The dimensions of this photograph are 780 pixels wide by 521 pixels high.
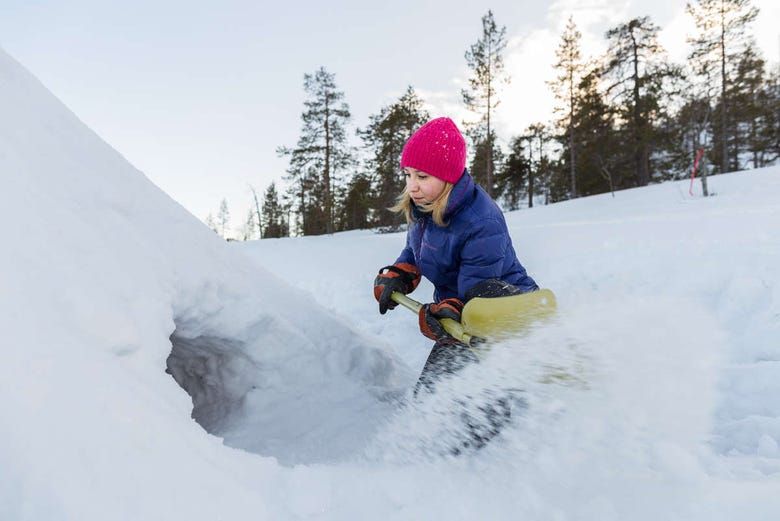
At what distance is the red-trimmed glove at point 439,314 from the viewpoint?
2082mm

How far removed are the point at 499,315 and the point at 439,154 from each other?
0.90 m

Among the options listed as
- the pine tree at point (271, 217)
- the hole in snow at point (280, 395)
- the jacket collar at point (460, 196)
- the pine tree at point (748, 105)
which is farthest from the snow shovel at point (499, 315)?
the pine tree at point (271, 217)

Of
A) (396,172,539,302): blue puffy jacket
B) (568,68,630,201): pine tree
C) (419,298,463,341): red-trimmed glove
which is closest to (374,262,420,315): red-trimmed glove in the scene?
(396,172,539,302): blue puffy jacket

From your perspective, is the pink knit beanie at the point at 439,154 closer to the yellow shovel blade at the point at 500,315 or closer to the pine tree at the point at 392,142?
the yellow shovel blade at the point at 500,315

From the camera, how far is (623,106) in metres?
21.8

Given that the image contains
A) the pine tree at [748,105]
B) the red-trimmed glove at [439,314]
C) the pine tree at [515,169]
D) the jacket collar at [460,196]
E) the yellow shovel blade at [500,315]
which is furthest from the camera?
the pine tree at [515,169]

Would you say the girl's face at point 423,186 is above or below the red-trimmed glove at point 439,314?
above

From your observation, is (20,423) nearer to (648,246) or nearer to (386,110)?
(648,246)

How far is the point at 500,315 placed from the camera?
1.92 metres

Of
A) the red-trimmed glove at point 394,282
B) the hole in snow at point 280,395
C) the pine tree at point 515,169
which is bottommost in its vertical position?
the hole in snow at point 280,395

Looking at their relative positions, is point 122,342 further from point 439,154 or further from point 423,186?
point 439,154

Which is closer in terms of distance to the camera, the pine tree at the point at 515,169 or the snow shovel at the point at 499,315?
the snow shovel at the point at 499,315

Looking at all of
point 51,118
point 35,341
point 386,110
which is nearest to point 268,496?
point 35,341

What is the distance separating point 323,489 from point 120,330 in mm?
920
